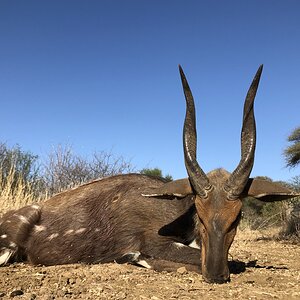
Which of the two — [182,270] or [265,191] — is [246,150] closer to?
[265,191]

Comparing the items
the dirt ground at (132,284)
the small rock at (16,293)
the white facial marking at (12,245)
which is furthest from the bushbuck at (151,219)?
the small rock at (16,293)

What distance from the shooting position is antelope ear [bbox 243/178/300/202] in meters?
4.78

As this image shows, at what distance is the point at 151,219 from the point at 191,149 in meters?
1.02

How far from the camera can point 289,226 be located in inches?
421

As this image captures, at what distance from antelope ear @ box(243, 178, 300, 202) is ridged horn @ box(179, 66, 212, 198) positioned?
0.48 metres

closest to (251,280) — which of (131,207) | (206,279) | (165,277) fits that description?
(206,279)

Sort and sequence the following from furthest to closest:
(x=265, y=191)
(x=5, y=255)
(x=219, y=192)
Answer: (x=5, y=255), (x=265, y=191), (x=219, y=192)

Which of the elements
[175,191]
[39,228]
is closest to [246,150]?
[175,191]

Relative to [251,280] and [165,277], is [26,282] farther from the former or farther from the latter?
[251,280]

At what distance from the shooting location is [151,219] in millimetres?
5371

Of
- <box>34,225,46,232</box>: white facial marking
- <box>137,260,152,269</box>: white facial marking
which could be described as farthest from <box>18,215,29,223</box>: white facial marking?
<box>137,260,152,269</box>: white facial marking

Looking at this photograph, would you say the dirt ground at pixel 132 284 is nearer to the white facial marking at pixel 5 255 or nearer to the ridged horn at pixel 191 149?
the white facial marking at pixel 5 255

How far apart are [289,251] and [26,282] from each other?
4902mm

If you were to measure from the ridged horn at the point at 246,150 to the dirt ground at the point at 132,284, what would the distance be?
0.90m
